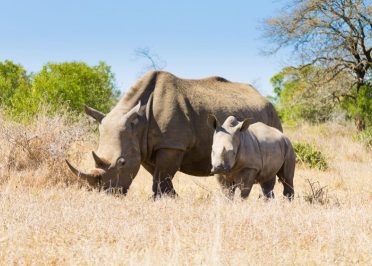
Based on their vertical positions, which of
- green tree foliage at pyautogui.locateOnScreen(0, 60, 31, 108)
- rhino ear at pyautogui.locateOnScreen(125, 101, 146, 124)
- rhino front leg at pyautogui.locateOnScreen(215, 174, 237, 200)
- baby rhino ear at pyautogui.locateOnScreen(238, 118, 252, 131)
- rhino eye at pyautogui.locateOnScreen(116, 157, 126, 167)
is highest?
green tree foliage at pyautogui.locateOnScreen(0, 60, 31, 108)

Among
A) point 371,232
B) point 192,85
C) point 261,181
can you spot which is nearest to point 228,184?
Result: point 261,181

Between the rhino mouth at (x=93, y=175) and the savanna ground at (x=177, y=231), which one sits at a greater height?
the rhino mouth at (x=93, y=175)

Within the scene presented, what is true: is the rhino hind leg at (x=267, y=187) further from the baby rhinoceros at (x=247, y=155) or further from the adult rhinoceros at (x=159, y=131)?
the adult rhinoceros at (x=159, y=131)

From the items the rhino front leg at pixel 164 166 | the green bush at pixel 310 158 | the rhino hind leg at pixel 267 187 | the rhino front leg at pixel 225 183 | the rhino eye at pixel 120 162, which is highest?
the rhino eye at pixel 120 162

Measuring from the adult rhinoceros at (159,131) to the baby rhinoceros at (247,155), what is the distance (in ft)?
2.20

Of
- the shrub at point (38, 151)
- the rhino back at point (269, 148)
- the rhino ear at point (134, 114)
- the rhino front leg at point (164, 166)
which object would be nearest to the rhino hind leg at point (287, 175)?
the rhino back at point (269, 148)

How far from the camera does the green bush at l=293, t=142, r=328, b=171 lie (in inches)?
490

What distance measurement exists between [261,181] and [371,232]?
2336 mm

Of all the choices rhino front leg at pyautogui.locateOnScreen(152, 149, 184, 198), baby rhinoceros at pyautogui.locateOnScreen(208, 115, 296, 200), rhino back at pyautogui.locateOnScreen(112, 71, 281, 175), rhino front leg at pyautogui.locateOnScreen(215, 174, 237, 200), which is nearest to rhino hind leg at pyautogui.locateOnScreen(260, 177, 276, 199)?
baby rhinoceros at pyautogui.locateOnScreen(208, 115, 296, 200)

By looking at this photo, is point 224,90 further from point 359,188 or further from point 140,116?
point 359,188

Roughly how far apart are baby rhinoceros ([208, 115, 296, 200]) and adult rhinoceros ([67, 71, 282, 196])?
67 cm

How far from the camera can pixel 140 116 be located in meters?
6.89

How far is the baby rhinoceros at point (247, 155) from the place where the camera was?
6191 millimetres

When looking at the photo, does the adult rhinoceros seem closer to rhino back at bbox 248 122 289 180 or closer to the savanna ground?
the savanna ground
